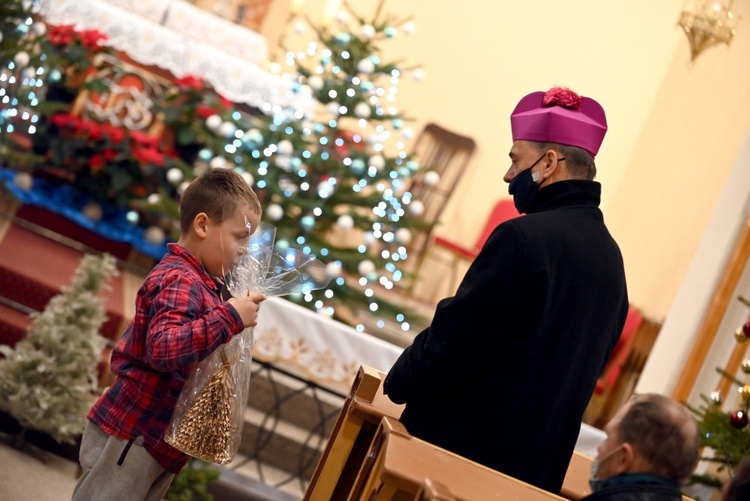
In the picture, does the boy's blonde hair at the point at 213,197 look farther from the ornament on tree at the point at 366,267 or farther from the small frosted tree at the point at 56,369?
the ornament on tree at the point at 366,267

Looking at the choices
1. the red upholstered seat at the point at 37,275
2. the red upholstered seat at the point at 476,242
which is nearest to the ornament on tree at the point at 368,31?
the red upholstered seat at the point at 37,275

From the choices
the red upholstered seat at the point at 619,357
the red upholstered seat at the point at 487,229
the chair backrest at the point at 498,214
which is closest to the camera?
the red upholstered seat at the point at 619,357

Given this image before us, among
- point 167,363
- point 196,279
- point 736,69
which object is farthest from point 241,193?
point 736,69

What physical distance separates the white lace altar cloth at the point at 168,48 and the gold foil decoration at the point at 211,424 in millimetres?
5519

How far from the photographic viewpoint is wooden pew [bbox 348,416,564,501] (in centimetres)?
192

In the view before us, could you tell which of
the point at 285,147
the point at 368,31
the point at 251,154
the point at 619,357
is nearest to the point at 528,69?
the point at 619,357

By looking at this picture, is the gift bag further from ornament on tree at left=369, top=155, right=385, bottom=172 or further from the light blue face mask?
ornament on tree at left=369, top=155, right=385, bottom=172

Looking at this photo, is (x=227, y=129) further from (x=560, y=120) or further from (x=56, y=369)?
→ (x=560, y=120)

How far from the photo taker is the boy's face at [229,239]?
8.61ft

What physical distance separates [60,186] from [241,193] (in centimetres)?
528

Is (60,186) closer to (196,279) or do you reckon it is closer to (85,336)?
(85,336)

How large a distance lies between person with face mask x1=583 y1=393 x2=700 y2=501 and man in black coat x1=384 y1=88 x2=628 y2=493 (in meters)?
0.43

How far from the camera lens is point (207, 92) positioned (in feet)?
26.0

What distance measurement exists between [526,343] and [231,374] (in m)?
0.74
